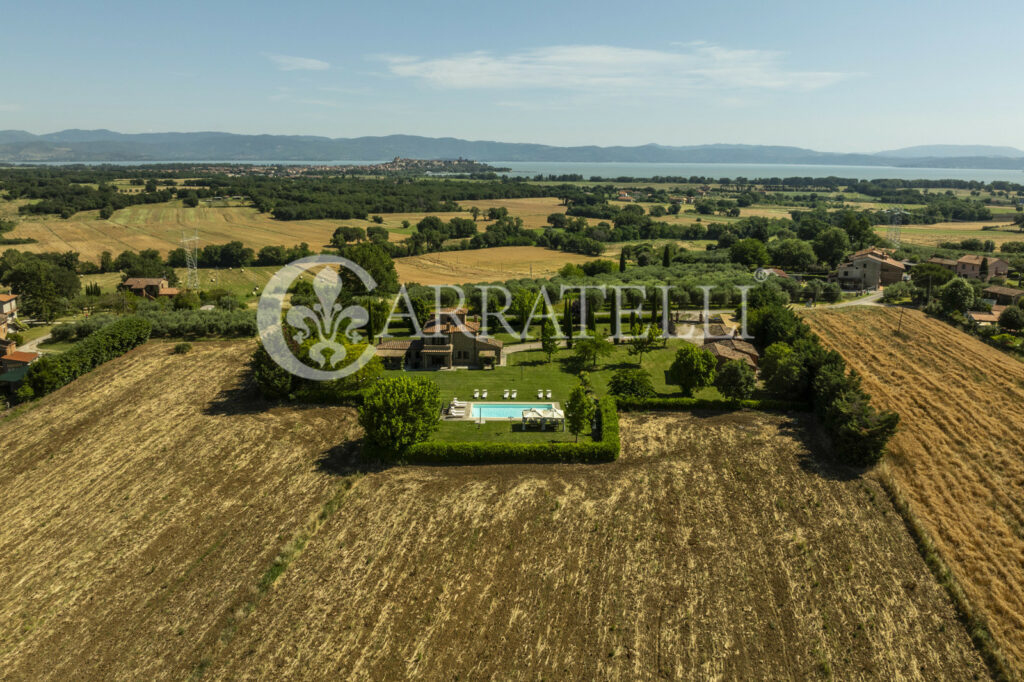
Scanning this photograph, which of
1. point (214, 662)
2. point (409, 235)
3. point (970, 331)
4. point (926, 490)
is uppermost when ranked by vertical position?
point (409, 235)

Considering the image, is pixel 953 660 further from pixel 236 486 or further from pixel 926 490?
pixel 236 486

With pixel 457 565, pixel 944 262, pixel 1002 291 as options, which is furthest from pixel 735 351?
pixel 944 262

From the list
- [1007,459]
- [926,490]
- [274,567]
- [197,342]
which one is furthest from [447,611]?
[197,342]


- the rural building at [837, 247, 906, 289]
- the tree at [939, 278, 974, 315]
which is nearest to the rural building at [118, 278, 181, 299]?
the tree at [939, 278, 974, 315]

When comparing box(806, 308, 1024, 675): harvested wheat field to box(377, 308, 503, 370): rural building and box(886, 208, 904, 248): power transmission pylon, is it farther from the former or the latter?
box(886, 208, 904, 248): power transmission pylon

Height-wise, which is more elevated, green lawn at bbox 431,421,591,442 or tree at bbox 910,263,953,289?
tree at bbox 910,263,953,289

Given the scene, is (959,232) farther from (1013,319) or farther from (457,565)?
(457,565)
